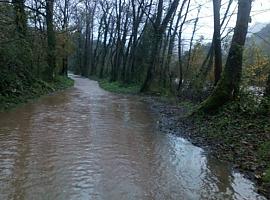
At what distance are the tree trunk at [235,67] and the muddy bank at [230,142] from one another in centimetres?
85

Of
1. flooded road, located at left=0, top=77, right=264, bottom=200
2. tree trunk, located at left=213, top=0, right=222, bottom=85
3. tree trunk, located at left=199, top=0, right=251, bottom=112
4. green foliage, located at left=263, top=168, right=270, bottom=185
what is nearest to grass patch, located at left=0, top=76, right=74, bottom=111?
flooded road, located at left=0, top=77, right=264, bottom=200

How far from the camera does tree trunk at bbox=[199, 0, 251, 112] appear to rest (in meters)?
13.4

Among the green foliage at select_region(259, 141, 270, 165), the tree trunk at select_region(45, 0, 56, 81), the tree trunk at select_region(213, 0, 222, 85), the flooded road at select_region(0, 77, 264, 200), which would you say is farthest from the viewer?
the tree trunk at select_region(45, 0, 56, 81)

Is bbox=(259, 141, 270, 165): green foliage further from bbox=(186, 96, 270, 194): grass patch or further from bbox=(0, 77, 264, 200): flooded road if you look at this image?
bbox=(0, 77, 264, 200): flooded road

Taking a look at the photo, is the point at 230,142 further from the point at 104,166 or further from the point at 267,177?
the point at 104,166

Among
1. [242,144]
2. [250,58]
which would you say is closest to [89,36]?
[250,58]

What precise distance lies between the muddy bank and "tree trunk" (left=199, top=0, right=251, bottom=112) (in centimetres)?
85

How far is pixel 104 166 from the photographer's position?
26.7 ft

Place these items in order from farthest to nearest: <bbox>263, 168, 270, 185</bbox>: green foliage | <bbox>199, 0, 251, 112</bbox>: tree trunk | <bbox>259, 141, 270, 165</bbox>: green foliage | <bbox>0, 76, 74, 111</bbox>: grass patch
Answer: <bbox>0, 76, 74, 111</bbox>: grass patch < <bbox>199, 0, 251, 112</bbox>: tree trunk < <bbox>259, 141, 270, 165</bbox>: green foliage < <bbox>263, 168, 270, 185</bbox>: green foliage

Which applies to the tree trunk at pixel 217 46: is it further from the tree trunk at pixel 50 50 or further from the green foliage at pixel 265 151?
the tree trunk at pixel 50 50

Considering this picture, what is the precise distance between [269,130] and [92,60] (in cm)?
6208

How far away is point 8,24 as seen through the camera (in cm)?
1722

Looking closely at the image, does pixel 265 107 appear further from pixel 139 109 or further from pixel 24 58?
pixel 24 58

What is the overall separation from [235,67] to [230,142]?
13.0 feet
